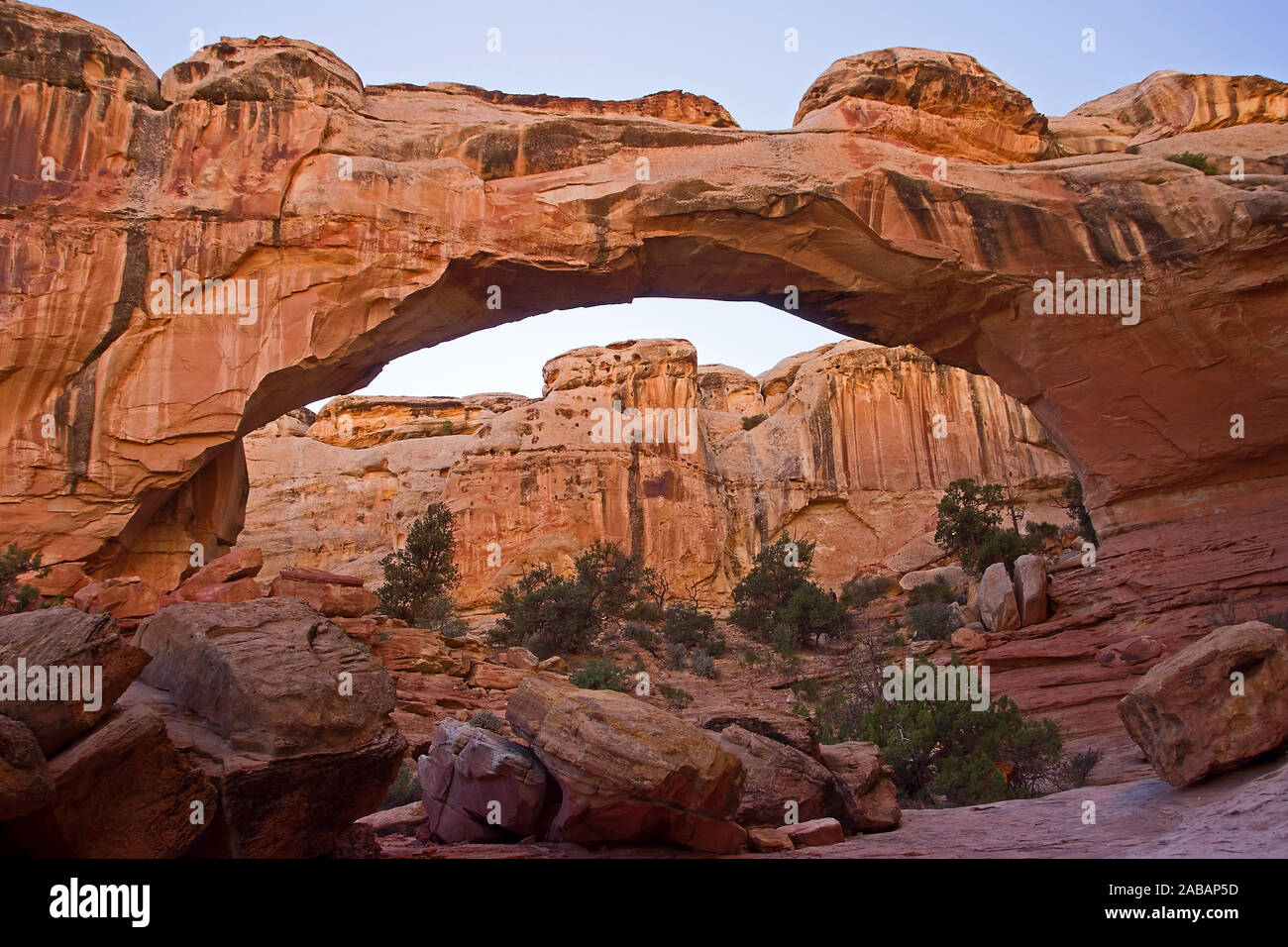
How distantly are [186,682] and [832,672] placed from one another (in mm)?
13729

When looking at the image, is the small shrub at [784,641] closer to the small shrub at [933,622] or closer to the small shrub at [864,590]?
the small shrub at [933,622]

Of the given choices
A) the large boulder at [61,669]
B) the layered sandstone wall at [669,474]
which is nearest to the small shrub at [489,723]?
the large boulder at [61,669]

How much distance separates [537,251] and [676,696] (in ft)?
25.8

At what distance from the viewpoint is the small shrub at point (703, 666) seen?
17.9m

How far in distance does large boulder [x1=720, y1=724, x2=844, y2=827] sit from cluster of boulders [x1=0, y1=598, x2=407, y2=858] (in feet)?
8.88

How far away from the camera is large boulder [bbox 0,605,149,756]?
4195 mm

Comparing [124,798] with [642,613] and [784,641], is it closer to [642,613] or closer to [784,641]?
[784,641]

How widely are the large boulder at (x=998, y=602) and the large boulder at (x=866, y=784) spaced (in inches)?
330

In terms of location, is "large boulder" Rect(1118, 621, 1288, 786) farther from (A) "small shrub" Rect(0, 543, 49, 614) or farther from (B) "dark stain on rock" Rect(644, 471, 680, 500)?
(B) "dark stain on rock" Rect(644, 471, 680, 500)

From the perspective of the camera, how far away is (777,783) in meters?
6.77

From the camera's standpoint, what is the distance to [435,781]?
21.3ft

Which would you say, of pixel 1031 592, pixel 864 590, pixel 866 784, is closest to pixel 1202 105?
pixel 1031 592
